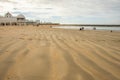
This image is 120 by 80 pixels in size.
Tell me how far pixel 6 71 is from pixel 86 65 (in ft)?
5.08

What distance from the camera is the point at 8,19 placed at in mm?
65125

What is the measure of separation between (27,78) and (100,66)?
4.88 ft

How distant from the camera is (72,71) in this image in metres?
2.87

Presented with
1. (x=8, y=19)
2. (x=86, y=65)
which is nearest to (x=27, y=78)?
(x=86, y=65)

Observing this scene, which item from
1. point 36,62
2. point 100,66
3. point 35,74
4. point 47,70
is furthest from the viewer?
point 36,62

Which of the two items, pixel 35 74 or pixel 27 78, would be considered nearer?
pixel 27 78

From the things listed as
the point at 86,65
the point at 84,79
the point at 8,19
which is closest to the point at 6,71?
the point at 84,79

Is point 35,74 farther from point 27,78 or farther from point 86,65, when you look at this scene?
point 86,65

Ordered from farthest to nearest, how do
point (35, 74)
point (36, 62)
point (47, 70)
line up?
1. point (36, 62)
2. point (47, 70)
3. point (35, 74)

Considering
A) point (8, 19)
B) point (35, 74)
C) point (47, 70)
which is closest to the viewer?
point (35, 74)

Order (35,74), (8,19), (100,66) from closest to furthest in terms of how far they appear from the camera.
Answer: (35,74)
(100,66)
(8,19)

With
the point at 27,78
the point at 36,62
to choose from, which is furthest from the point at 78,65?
the point at 27,78

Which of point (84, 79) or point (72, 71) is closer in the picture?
point (84, 79)

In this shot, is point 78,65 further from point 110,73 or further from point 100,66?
point 110,73
